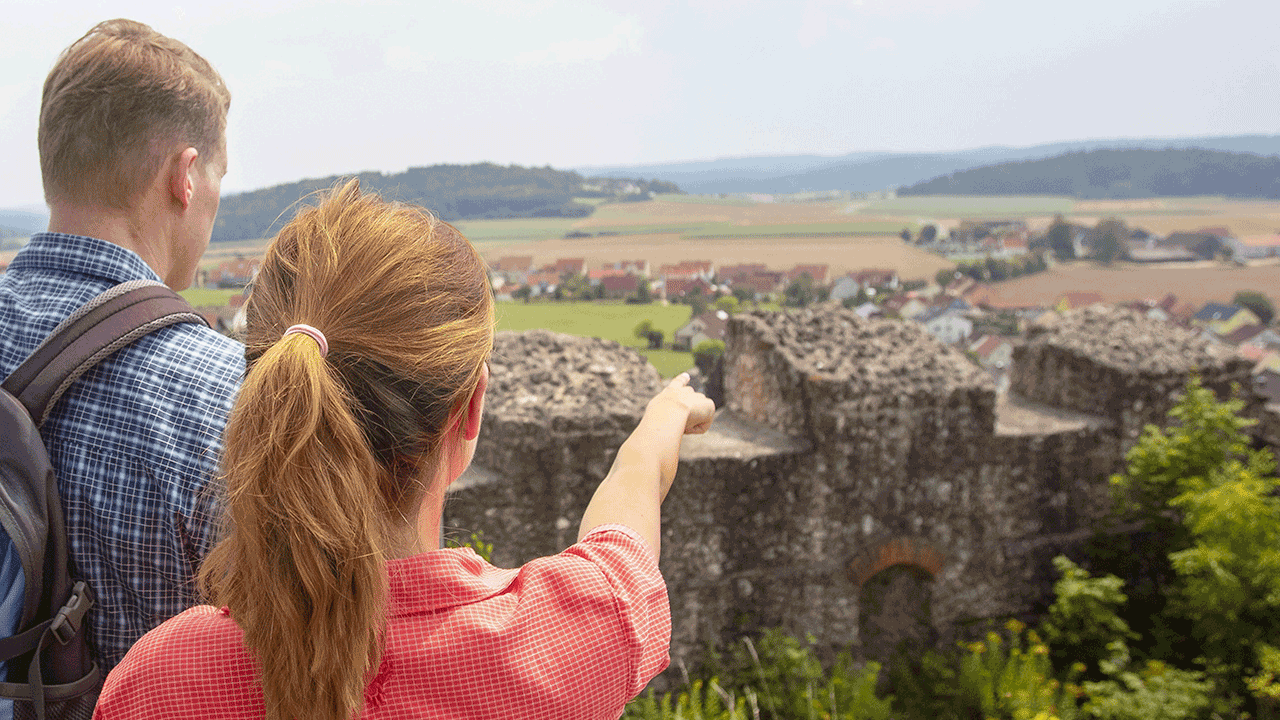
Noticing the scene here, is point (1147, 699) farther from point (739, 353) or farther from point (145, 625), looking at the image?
point (145, 625)

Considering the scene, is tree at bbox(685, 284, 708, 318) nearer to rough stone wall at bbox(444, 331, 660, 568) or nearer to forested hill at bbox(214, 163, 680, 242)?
rough stone wall at bbox(444, 331, 660, 568)

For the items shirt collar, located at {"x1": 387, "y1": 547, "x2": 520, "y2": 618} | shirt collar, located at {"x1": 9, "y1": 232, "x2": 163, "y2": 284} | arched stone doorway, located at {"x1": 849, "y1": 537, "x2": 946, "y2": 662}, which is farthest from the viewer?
arched stone doorway, located at {"x1": 849, "y1": 537, "x2": 946, "y2": 662}

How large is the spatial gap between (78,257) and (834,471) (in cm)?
418

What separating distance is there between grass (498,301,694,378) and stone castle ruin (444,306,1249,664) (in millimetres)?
218

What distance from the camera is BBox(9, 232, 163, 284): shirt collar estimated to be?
1.88 metres

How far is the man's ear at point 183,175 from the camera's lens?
78.5 inches

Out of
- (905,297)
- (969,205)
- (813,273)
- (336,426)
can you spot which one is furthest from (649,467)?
(969,205)

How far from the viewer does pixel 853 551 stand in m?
5.32

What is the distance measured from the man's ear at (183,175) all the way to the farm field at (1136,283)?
6.92 meters

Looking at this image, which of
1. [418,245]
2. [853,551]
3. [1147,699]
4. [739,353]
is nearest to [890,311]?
[739,353]

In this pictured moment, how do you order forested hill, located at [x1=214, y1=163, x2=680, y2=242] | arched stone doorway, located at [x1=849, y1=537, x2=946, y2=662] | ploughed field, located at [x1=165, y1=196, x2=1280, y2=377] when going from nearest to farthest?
forested hill, located at [x1=214, y1=163, x2=680, y2=242] < arched stone doorway, located at [x1=849, y1=537, x2=946, y2=662] < ploughed field, located at [x1=165, y1=196, x2=1280, y2=377]

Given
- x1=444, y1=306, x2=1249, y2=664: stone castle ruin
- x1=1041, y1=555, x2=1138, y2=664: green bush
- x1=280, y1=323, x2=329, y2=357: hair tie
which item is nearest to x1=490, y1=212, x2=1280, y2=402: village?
x1=444, y1=306, x2=1249, y2=664: stone castle ruin

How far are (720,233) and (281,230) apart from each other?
247 inches

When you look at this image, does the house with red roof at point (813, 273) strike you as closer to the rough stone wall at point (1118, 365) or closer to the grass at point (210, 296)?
the rough stone wall at point (1118, 365)
